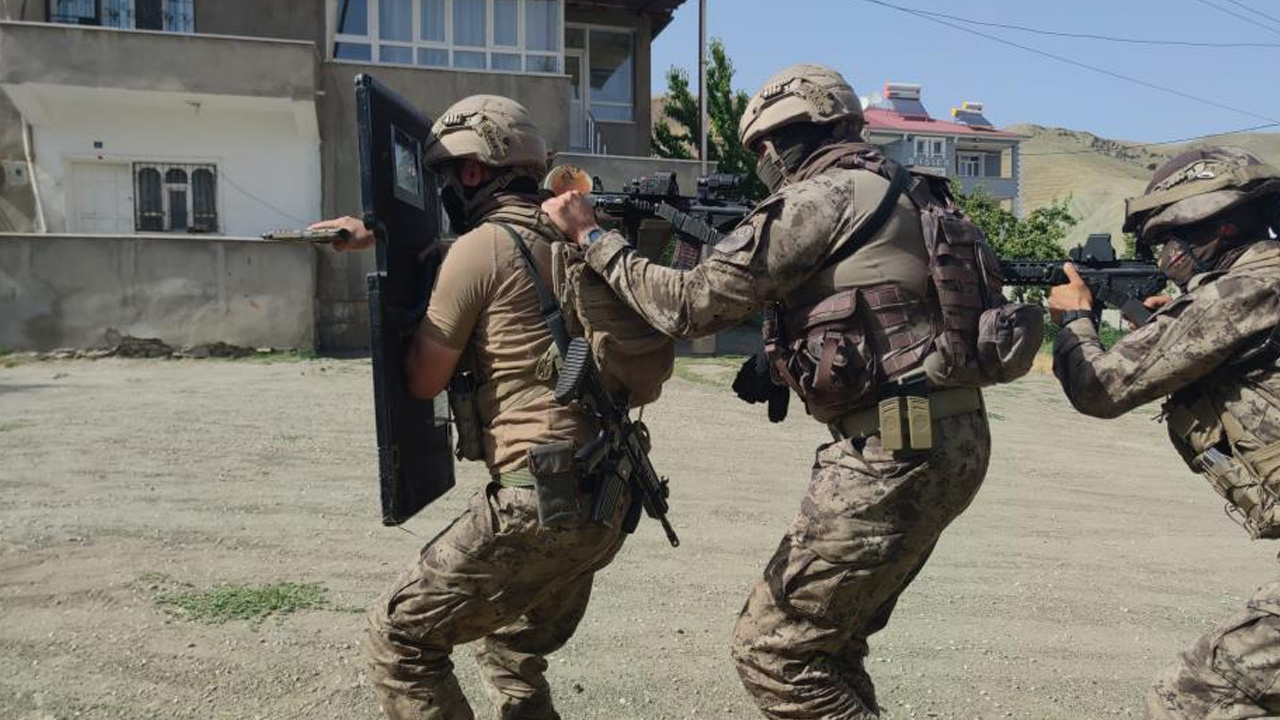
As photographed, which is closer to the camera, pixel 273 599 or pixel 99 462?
pixel 273 599

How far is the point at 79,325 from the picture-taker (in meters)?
14.7

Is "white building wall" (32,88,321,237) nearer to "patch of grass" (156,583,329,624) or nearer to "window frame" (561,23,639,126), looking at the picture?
"window frame" (561,23,639,126)

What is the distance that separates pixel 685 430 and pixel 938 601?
4967 millimetres

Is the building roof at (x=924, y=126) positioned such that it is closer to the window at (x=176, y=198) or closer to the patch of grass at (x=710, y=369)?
the patch of grass at (x=710, y=369)

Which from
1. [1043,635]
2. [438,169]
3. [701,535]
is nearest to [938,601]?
[1043,635]

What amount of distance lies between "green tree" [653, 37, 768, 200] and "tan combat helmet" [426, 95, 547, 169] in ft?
68.0

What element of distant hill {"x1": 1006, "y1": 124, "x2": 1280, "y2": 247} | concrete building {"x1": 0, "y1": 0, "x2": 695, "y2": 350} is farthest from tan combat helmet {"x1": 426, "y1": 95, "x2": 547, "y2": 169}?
distant hill {"x1": 1006, "y1": 124, "x2": 1280, "y2": 247}

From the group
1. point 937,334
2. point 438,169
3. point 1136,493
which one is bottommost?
point 1136,493

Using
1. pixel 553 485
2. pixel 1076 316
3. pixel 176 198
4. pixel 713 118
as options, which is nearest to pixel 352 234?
pixel 553 485

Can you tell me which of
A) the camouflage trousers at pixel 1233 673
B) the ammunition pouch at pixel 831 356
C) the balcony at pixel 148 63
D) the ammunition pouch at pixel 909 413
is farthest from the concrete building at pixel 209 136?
the camouflage trousers at pixel 1233 673

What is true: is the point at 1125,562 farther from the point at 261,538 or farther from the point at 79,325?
the point at 79,325

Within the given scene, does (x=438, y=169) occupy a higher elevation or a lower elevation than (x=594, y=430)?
higher

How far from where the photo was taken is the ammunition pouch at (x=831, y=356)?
2715mm

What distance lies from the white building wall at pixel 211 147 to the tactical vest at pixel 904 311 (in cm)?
1451
